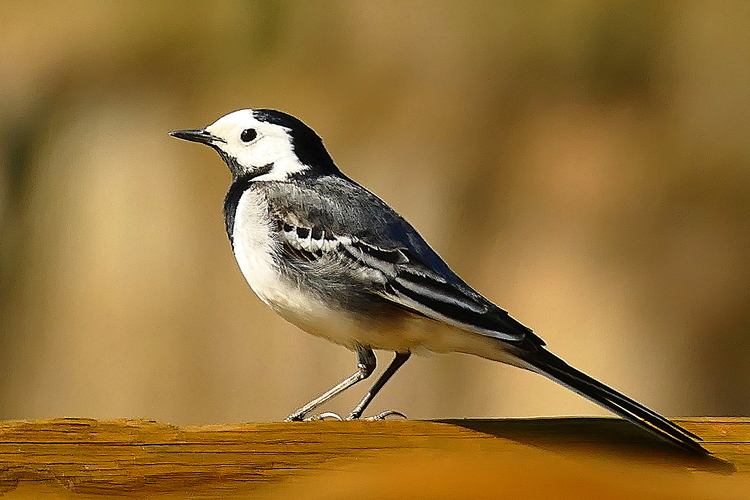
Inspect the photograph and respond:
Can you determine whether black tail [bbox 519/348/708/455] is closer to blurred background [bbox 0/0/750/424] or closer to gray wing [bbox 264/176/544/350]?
gray wing [bbox 264/176/544/350]

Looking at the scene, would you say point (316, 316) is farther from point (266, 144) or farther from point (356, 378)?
point (266, 144)

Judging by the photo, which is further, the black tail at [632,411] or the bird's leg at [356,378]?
the bird's leg at [356,378]

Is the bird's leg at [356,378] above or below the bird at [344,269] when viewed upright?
below

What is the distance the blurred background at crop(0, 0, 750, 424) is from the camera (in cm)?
296

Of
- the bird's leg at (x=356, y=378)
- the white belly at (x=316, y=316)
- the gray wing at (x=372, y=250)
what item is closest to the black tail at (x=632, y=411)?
the gray wing at (x=372, y=250)

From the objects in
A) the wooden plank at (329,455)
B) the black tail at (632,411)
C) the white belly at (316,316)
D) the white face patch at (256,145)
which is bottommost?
the wooden plank at (329,455)

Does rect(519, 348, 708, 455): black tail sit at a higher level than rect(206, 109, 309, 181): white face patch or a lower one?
lower

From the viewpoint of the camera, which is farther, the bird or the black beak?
the black beak

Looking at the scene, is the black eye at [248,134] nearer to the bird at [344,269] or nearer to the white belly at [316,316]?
the bird at [344,269]

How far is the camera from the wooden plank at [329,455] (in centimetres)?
133

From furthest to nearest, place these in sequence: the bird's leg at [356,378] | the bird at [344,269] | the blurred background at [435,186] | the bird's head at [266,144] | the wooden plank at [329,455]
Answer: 1. the blurred background at [435,186]
2. the bird's head at [266,144]
3. the bird's leg at [356,378]
4. the bird at [344,269]
5. the wooden plank at [329,455]

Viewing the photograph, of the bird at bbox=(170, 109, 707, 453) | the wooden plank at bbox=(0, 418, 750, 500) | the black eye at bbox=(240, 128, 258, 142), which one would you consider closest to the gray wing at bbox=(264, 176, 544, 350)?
the bird at bbox=(170, 109, 707, 453)

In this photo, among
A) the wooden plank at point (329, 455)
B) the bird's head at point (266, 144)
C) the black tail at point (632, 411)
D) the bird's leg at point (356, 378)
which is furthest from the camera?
the bird's head at point (266, 144)

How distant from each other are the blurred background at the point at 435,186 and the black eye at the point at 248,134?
2.89 ft
